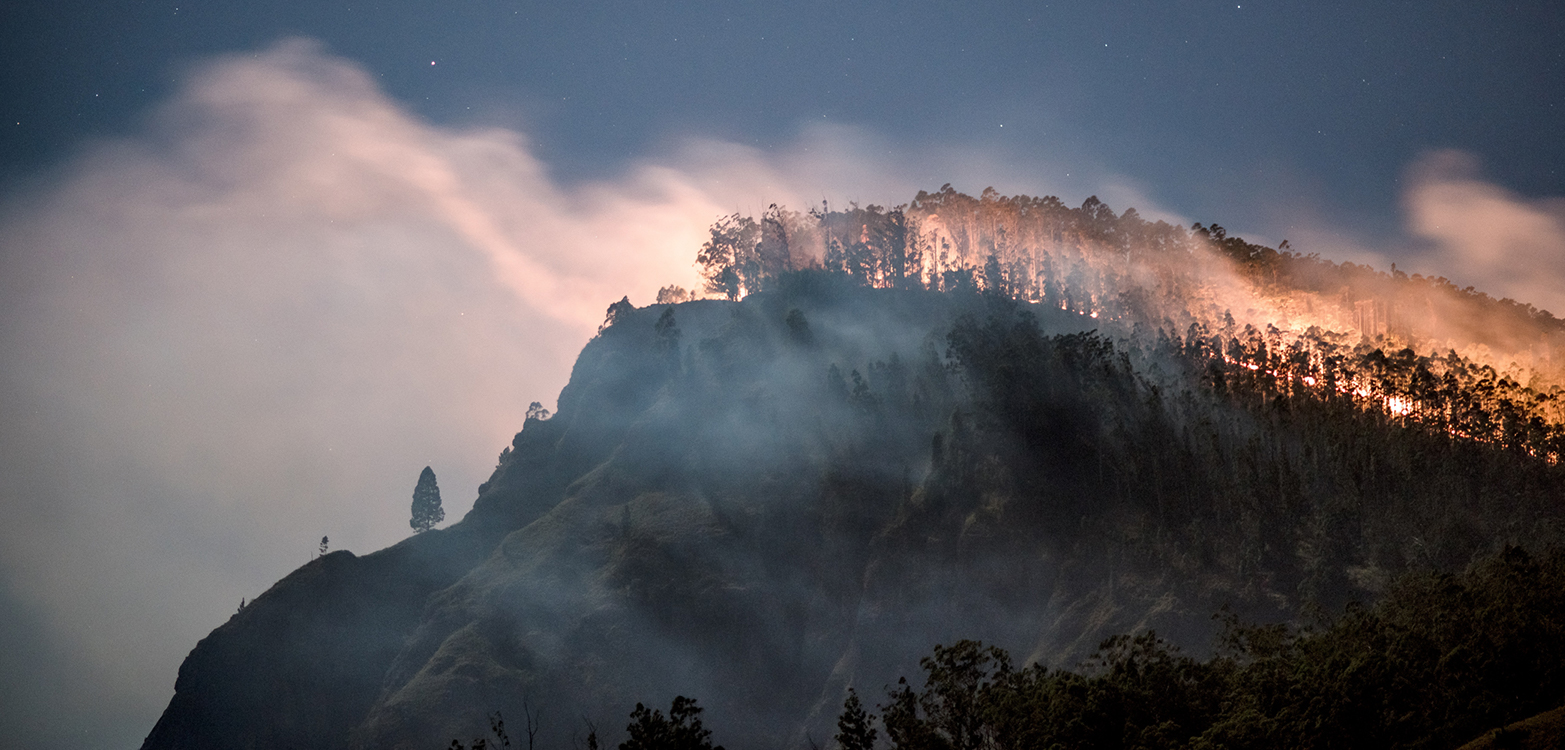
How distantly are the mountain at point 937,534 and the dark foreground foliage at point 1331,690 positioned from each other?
35.9 meters

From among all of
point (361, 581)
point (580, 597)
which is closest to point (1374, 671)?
point (580, 597)

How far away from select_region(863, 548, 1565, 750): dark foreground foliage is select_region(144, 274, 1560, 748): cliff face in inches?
1699

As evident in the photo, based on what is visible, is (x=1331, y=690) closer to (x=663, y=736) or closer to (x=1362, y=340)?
(x=663, y=736)

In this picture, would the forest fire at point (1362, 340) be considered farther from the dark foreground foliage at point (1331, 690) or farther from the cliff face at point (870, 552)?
the dark foreground foliage at point (1331, 690)

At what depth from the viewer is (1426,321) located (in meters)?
181

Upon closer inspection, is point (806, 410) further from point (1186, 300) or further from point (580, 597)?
point (1186, 300)

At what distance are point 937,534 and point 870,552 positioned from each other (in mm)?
13002

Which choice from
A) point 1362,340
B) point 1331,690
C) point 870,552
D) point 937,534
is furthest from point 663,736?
point 1362,340

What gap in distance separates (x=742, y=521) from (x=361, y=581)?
69.6 m

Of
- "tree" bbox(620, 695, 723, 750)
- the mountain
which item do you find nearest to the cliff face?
the mountain

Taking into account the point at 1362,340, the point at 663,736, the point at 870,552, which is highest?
the point at 1362,340

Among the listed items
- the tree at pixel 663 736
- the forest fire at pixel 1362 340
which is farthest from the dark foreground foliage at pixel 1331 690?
the forest fire at pixel 1362 340

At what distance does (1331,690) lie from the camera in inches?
2530

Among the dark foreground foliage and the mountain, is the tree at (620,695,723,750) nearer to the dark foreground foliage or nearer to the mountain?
the dark foreground foliage
